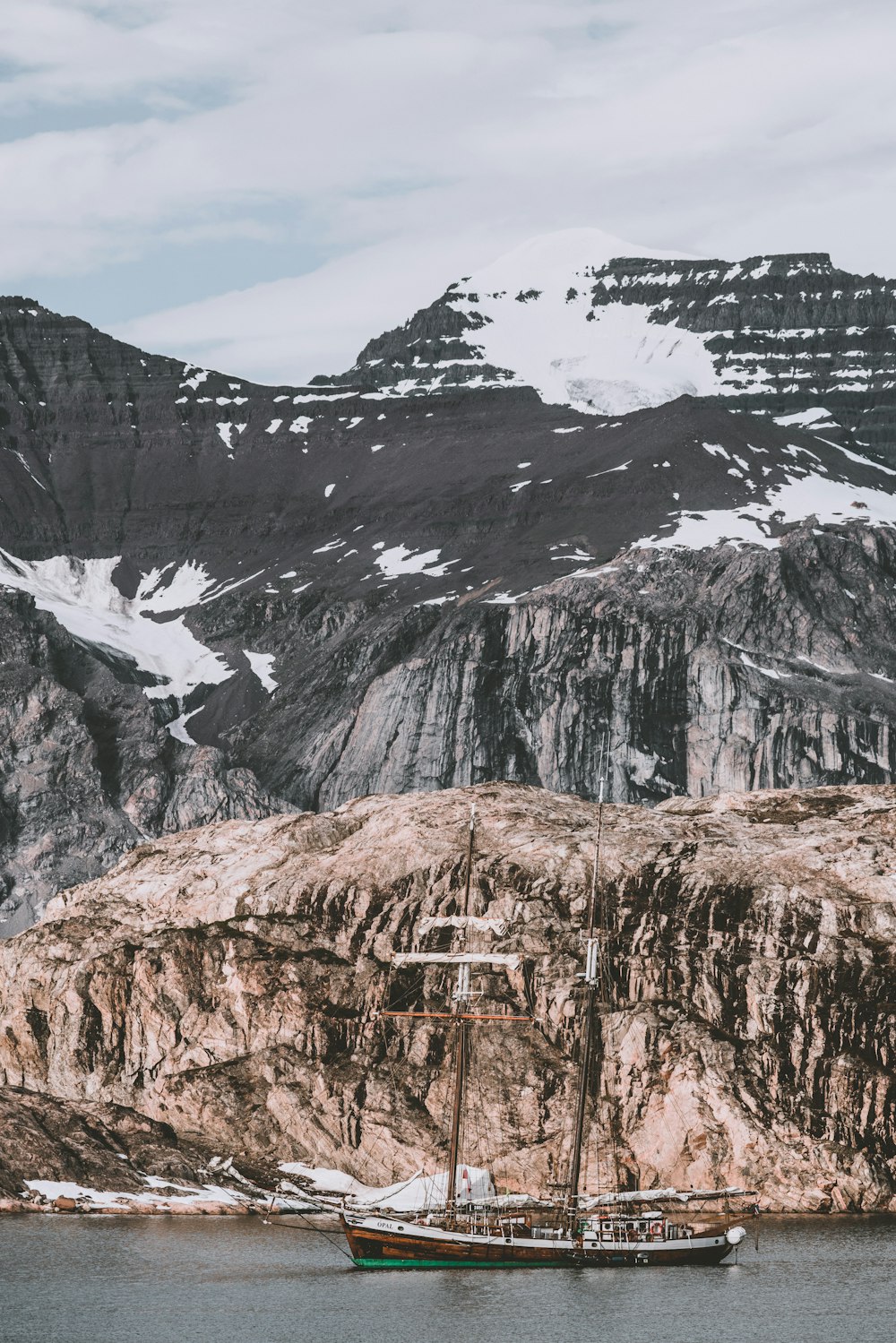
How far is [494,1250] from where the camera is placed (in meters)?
164

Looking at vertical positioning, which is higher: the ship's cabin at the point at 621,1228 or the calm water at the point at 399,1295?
the ship's cabin at the point at 621,1228

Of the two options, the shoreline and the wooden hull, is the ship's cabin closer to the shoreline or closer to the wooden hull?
the wooden hull

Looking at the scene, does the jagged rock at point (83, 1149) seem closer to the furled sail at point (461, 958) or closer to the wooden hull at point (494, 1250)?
the furled sail at point (461, 958)

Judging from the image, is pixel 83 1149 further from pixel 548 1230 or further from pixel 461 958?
pixel 548 1230

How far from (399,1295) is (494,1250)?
12.7 metres

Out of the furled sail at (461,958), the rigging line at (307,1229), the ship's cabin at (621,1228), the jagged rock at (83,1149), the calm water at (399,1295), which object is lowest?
the rigging line at (307,1229)

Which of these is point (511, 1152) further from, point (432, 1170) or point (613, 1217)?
point (613, 1217)

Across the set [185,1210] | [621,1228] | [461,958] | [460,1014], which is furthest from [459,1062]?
[185,1210]

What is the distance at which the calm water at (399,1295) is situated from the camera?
141m

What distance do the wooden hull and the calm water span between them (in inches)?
46.6

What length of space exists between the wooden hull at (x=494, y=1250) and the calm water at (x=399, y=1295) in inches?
46.6

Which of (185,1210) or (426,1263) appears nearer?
(426,1263)

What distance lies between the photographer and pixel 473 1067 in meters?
197

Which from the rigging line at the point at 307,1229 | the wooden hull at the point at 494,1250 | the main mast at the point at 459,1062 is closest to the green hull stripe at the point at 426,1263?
the wooden hull at the point at 494,1250
